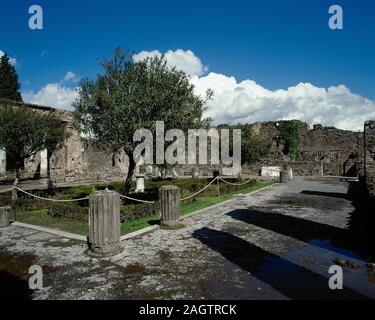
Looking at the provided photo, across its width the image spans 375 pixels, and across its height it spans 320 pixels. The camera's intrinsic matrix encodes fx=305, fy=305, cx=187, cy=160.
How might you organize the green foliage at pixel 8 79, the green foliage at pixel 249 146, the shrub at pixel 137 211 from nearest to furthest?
1. the shrub at pixel 137 211
2. the green foliage at pixel 249 146
3. the green foliage at pixel 8 79

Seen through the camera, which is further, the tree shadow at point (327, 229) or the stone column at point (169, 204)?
the stone column at point (169, 204)

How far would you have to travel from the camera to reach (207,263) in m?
5.38

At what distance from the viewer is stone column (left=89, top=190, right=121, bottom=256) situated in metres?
5.93

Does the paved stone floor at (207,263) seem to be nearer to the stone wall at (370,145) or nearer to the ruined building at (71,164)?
the stone wall at (370,145)

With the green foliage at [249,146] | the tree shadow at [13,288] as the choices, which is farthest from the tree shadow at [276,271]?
the green foliage at [249,146]

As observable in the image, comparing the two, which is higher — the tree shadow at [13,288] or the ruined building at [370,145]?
the ruined building at [370,145]

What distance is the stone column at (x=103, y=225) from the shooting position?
5926 mm

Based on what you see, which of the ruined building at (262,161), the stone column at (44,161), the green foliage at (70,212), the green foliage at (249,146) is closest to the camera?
the green foliage at (70,212)

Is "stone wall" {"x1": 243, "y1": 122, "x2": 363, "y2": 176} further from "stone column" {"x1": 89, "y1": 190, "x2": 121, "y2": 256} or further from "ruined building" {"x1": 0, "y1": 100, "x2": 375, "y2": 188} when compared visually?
"stone column" {"x1": 89, "y1": 190, "x2": 121, "y2": 256}

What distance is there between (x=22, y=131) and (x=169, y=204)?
30.6 ft

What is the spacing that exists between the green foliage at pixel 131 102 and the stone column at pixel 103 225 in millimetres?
4895

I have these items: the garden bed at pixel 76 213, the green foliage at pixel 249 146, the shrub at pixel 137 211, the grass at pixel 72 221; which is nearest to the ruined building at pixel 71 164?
the green foliage at pixel 249 146
